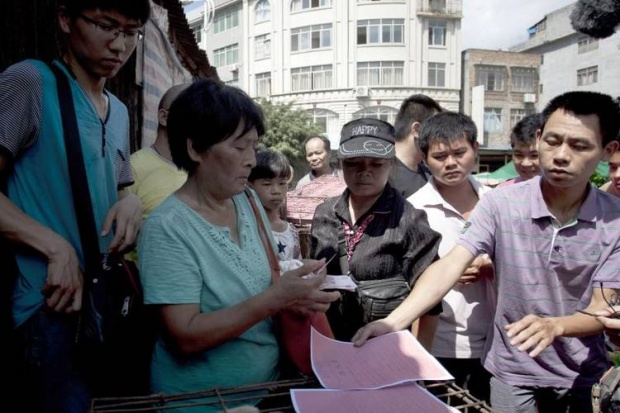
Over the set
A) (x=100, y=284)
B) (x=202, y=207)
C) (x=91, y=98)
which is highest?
(x=91, y=98)

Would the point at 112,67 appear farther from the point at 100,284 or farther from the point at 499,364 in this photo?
the point at 499,364

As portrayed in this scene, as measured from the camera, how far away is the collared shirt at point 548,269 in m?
1.95

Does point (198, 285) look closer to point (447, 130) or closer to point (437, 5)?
point (447, 130)

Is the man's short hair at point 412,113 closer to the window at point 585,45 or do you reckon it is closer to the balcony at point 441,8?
the balcony at point 441,8

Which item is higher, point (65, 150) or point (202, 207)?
point (65, 150)

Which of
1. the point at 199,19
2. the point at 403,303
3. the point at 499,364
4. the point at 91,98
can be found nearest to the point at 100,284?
the point at 91,98

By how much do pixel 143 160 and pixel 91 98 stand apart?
1.00 m

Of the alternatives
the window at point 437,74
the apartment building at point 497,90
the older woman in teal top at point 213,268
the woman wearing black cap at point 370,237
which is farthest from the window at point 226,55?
the older woman in teal top at point 213,268

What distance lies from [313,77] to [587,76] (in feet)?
56.1

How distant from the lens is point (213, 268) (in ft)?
5.01

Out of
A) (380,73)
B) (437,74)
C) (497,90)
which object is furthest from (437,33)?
(497,90)

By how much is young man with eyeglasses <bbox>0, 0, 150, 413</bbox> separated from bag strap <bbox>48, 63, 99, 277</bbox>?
0.06 ft

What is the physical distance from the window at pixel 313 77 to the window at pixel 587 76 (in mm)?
15830

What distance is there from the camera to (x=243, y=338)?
1.56 meters
